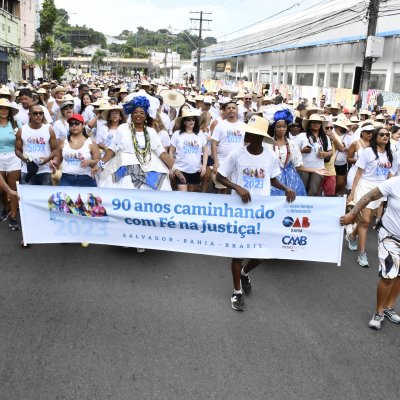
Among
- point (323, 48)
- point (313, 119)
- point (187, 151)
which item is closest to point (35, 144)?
point (187, 151)

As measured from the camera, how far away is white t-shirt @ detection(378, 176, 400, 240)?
163 inches

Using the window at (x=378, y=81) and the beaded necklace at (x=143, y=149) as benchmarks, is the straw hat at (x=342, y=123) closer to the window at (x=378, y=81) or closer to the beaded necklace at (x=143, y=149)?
the beaded necklace at (x=143, y=149)

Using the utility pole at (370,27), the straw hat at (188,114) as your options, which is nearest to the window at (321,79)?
the utility pole at (370,27)

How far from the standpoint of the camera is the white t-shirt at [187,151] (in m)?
7.45

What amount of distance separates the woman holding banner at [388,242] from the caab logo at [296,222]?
1.30ft

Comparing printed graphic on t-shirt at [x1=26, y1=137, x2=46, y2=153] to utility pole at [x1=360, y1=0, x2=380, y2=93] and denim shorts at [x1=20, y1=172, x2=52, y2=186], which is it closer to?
denim shorts at [x1=20, y1=172, x2=52, y2=186]

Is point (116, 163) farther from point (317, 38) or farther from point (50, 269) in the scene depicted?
point (317, 38)

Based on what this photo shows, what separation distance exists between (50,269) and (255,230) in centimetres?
247

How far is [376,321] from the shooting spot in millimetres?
4465

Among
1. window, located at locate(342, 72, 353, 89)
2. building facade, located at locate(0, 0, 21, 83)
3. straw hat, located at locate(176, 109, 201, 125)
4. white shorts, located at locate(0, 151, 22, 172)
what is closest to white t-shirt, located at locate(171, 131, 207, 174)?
straw hat, located at locate(176, 109, 201, 125)

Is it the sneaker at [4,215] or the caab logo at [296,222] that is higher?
the caab logo at [296,222]

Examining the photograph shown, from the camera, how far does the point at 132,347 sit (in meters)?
3.97

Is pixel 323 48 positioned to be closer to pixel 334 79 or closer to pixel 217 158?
pixel 334 79

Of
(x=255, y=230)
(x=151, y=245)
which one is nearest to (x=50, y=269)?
(x=151, y=245)
